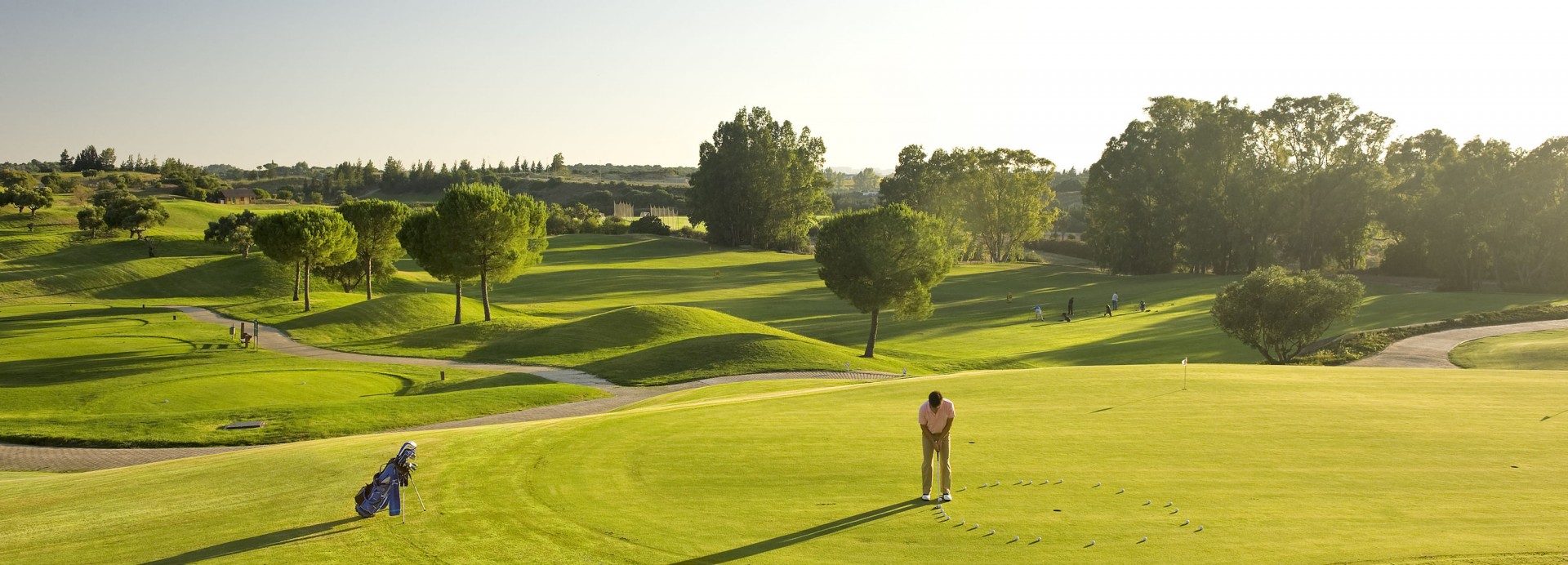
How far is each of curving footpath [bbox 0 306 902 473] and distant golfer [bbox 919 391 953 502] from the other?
1785cm

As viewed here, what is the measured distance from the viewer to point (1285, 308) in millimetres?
45875

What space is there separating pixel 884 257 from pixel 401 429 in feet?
91.6

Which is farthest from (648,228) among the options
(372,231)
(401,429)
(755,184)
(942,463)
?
(942,463)

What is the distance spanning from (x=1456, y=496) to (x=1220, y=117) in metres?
97.6

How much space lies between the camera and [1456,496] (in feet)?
46.2

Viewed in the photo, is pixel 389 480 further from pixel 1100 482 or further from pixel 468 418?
pixel 468 418

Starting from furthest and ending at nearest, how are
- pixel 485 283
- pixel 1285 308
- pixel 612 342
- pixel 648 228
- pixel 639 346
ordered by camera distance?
1. pixel 648 228
2. pixel 485 283
3. pixel 612 342
4. pixel 639 346
5. pixel 1285 308

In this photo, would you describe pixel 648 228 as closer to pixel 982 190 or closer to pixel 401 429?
pixel 982 190

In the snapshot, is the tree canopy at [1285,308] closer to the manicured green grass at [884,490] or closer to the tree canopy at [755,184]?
the manicured green grass at [884,490]

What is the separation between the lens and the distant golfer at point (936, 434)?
1468 cm

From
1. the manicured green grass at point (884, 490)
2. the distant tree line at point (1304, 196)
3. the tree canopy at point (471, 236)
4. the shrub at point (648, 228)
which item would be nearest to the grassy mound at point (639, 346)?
the tree canopy at point (471, 236)

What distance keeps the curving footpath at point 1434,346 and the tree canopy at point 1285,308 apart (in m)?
2.98

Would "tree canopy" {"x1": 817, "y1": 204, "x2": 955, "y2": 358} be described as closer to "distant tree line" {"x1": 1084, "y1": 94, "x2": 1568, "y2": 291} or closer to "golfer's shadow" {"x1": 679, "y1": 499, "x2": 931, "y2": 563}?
"golfer's shadow" {"x1": 679, "y1": 499, "x2": 931, "y2": 563}

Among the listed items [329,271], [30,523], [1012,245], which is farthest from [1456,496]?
[1012,245]
